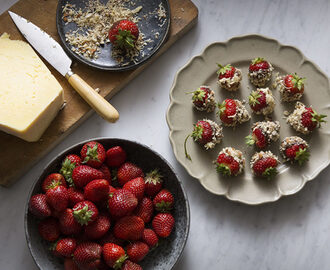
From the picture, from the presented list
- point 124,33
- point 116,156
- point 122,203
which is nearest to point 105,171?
point 116,156

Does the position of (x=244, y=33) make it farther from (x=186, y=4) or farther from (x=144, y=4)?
(x=144, y=4)

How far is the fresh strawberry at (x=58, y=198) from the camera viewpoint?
1.56m

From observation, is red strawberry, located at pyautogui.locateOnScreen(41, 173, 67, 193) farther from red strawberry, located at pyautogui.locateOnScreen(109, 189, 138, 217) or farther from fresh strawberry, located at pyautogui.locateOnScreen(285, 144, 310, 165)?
fresh strawberry, located at pyautogui.locateOnScreen(285, 144, 310, 165)

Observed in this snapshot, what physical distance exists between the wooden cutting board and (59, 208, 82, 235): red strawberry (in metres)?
0.32

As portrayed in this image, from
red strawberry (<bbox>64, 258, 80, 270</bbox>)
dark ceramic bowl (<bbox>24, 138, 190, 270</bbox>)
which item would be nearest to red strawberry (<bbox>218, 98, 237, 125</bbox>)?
dark ceramic bowl (<bbox>24, 138, 190, 270</bbox>)

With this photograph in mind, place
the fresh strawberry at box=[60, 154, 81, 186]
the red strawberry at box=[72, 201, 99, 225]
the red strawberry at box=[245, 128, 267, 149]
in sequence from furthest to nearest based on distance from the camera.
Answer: the red strawberry at box=[245, 128, 267, 149]
the fresh strawberry at box=[60, 154, 81, 186]
the red strawberry at box=[72, 201, 99, 225]

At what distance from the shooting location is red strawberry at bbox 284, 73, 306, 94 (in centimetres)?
175

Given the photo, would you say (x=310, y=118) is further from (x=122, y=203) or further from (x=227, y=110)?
(x=122, y=203)

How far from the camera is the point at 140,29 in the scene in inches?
74.5

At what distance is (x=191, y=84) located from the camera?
1842mm

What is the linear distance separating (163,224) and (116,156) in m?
0.29

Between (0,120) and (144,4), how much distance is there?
0.73 metres

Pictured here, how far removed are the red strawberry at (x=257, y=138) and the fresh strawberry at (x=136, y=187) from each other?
16.7 inches

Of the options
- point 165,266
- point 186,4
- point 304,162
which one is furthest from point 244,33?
point 165,266
